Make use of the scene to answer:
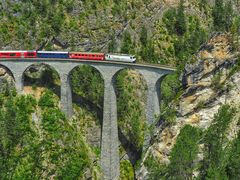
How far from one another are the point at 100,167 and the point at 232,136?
1164 inches

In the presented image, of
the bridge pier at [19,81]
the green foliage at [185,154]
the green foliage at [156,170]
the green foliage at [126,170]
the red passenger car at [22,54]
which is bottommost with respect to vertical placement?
the green foliage at [126,170]

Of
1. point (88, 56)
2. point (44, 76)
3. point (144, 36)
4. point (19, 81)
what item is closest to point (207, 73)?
point (88, 56)

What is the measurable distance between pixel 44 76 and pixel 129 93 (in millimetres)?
19946

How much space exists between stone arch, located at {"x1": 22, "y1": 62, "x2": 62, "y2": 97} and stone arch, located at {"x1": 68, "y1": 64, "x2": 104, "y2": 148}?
330 centimetres

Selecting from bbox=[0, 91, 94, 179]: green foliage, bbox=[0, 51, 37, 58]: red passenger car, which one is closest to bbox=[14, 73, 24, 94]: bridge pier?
bbox=[0, 91, 94, 179]: green foliage

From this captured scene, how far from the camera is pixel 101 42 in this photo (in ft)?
314

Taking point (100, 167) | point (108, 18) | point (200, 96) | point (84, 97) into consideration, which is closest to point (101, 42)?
point (108, 18)

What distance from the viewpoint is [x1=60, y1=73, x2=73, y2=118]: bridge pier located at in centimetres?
7531

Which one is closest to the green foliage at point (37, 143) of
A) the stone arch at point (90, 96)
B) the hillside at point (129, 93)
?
the hillside at point (129, 93)

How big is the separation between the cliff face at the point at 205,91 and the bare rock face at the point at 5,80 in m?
32.5

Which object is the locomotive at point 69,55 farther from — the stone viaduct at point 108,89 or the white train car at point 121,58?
the stone viaduct at point 108,89

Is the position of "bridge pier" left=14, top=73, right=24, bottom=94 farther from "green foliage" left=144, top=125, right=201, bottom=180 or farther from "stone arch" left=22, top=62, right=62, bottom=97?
"green foliage" left=144, top=125, right=201, bottom=180

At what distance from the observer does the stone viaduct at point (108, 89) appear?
70.1 metres

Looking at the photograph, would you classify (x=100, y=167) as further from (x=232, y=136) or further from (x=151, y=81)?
(x=232, y=136)
